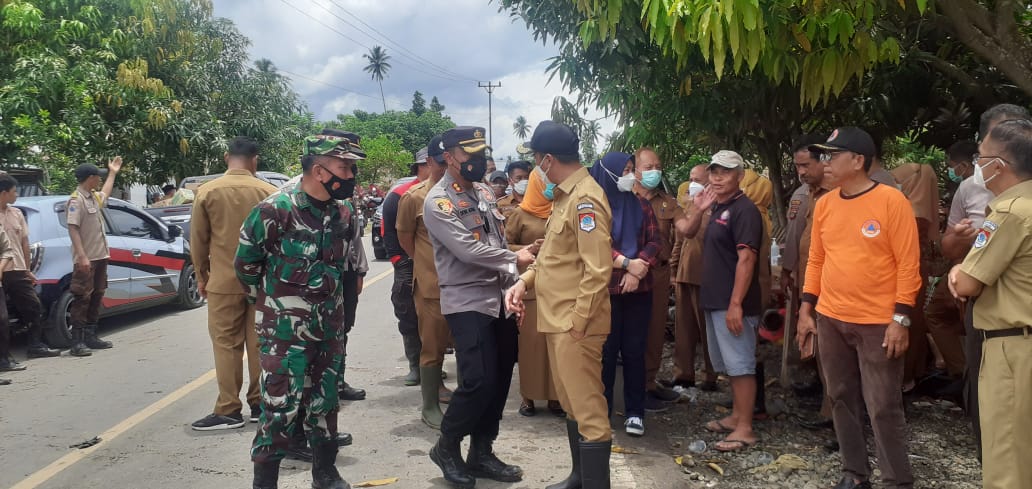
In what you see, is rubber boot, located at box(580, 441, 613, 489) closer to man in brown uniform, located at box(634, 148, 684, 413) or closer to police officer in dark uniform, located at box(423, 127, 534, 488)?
police officer in dark uniform, located at box(423, 127, 534, 488)

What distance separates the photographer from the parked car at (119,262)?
7.78 meters

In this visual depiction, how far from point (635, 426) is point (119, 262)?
6.63m

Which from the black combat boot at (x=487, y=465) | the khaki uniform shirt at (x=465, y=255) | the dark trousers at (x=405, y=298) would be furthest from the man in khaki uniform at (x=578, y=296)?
the dark trousers at (x=405, y=298)

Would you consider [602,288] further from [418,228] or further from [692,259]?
[692,259]

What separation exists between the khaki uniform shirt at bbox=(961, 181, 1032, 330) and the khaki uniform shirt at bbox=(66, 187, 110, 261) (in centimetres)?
772

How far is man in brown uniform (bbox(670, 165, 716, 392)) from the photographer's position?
18.2ft

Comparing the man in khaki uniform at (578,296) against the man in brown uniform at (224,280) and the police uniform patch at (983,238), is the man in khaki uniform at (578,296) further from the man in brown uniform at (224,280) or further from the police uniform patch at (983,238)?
the man in brown uniform at (224,280)

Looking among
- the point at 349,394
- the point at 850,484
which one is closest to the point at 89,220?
the point at 349,394

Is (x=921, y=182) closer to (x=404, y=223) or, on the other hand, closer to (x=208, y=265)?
(x=404, y=223)

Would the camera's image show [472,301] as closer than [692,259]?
Yes

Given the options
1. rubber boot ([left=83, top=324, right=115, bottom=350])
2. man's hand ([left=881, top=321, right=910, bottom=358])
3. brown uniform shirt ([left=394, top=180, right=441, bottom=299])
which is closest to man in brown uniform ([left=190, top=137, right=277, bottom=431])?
brown uniform shirt ([left=394, top=180, right=441, bottom=299])

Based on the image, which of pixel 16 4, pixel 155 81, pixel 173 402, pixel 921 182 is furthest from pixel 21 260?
pixel 155 81

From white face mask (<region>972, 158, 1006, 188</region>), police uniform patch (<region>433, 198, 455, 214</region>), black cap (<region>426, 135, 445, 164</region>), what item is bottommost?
police uniform patch (<region>433, 198, 455, 214</region>)

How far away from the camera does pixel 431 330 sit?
506 centimetres
